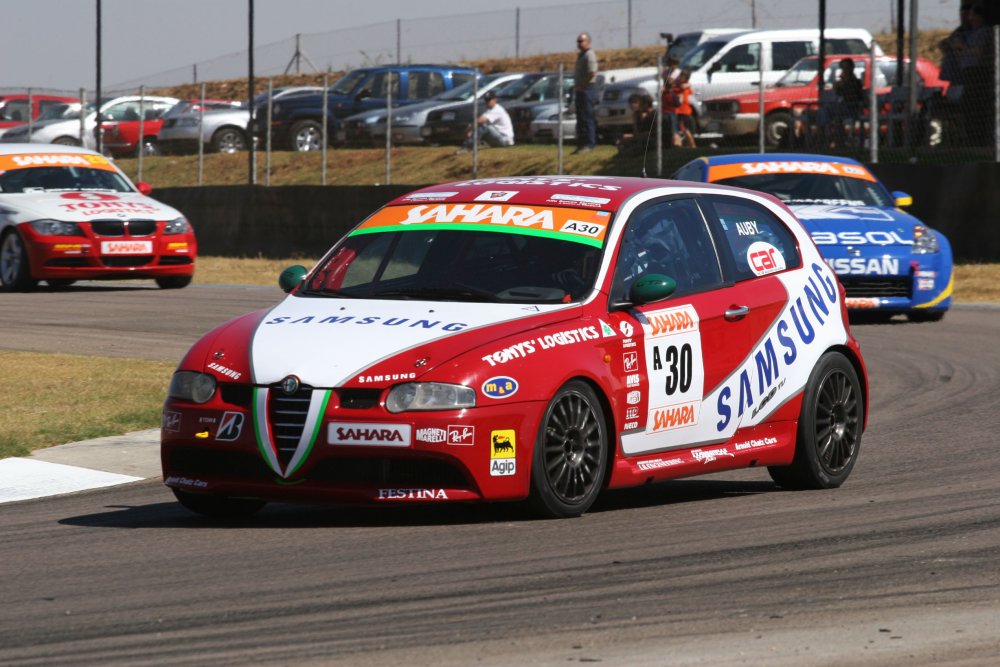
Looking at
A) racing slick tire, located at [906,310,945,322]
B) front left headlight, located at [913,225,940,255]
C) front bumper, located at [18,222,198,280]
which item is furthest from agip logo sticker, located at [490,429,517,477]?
front bumper, located at [18,222,198,280]

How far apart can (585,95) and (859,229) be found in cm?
1235

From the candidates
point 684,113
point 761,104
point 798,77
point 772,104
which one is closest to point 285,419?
point 684,113

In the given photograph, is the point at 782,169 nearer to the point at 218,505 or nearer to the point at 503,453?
the point at 218,505

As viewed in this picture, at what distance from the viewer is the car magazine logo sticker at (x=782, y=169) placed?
691 inches

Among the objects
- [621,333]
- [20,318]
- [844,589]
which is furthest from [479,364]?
[20,318]

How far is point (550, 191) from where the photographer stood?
8.41 meters

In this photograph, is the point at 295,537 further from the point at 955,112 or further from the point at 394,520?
the point at 955,112

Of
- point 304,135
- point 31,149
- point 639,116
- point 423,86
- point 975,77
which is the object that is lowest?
point 31,149

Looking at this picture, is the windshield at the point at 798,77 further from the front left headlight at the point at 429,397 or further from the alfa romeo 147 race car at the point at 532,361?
the front left headlight at the point at 429,397

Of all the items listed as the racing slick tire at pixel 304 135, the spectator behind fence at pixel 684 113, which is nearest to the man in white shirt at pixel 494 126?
the spectator behind fence at pixel 684 113

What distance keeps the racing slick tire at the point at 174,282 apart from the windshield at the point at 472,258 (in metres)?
14.3

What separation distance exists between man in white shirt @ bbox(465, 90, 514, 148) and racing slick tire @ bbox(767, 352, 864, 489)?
22730mm

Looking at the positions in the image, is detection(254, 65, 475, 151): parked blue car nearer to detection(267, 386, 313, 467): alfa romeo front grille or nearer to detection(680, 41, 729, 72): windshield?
detection(680, 41, 729, 72): windshield

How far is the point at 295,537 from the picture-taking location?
723 cm
